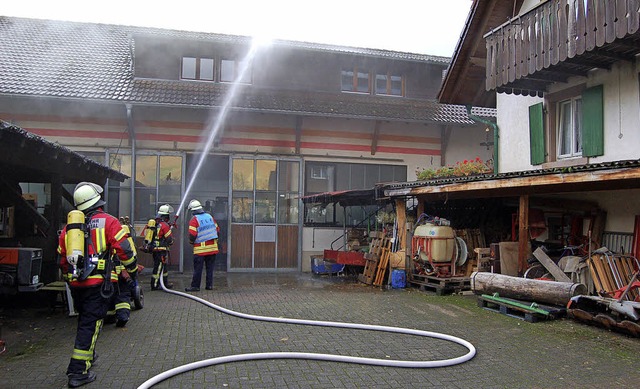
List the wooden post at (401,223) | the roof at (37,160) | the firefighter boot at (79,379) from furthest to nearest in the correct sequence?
the wooden post at (401,223) → the roof at (37,160) → the firefighter boot at (79,379)

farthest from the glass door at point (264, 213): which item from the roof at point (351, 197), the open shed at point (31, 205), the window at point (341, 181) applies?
the open shed at point (31, 205)

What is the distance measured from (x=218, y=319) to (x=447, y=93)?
25.8 ft

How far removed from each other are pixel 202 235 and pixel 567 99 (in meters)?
7.73

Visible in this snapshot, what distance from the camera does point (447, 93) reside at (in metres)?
11.8

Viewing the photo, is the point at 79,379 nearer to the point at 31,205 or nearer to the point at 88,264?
the point at 88,264

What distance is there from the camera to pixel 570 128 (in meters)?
9.46

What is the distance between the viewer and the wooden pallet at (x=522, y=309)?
279 inches

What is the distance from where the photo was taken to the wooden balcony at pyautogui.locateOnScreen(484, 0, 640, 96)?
7.17 meters

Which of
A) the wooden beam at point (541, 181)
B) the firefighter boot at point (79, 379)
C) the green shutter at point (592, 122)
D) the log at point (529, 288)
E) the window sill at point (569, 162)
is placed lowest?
the firefighter boot at point (79, 379)

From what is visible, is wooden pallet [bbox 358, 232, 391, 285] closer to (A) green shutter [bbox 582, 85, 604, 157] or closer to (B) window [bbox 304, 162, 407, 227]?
(B) window [bbox 304, 162, 407, 227]

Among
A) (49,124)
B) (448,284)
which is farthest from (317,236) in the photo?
(49,124)

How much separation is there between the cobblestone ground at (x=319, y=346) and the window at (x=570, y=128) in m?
3.67

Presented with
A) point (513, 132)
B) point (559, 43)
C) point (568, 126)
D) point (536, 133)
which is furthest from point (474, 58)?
point (559, 43)

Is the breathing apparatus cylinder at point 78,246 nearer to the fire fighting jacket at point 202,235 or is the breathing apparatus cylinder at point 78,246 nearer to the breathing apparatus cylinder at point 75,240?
the breathing apparatus cylinder at point 75,240
